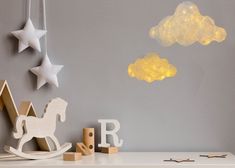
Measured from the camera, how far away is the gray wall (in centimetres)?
176

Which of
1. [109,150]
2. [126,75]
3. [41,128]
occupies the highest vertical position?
[126,75]

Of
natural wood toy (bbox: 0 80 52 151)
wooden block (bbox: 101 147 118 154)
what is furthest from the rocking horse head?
wooden block (bbox: 101 147 118 154)

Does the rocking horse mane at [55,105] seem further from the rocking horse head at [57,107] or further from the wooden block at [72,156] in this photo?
the wooden block at [72,156]

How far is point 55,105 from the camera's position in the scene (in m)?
1.61

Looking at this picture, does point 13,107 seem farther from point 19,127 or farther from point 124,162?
point 124,162

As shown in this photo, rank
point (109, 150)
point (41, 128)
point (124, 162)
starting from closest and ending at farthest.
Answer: point (124, 162) → point (41, 128) → point (109, 150)

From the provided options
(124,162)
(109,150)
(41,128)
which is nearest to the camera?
(124,162)

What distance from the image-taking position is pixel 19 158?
1556mm

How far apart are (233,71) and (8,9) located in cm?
98

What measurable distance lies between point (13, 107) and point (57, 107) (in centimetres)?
18

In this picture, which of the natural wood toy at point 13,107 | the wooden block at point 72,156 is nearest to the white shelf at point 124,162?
the wooden block at point 72,156

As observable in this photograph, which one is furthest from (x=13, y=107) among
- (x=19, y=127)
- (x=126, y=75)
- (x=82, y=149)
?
(x=126, y=75)

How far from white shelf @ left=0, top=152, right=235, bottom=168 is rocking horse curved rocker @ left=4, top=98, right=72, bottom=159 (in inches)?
1.5

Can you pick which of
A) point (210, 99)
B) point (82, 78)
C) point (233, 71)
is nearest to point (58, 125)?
point (82, 78)
